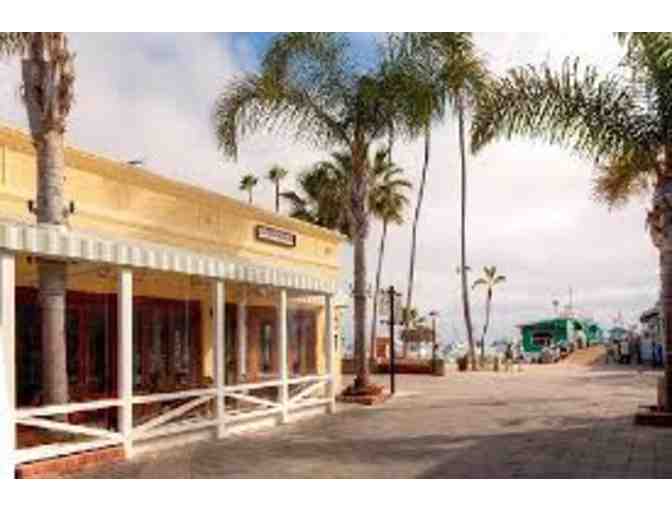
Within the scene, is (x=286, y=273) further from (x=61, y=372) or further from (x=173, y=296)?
(x=61, y=372)

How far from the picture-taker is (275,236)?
24.1 metres

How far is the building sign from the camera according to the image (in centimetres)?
2336

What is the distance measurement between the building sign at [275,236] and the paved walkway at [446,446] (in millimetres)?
3990

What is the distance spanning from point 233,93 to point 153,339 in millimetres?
5502

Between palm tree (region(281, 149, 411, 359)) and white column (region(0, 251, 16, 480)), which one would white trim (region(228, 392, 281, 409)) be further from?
palm tree (region(281, 149, 411, 359))

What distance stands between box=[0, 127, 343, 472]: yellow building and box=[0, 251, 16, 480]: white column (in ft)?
0.06

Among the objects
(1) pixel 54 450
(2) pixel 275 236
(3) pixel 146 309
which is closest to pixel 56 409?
(1) pixel 54 450

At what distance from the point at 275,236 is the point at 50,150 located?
34.4 ft

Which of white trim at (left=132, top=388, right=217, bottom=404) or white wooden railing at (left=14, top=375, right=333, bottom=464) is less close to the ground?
white trim at (left=132, top=388, right=217, bottom=404)

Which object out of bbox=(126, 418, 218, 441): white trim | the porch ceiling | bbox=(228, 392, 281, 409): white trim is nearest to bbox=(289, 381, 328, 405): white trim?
bbox=(228, 392, 281, 409): white trim

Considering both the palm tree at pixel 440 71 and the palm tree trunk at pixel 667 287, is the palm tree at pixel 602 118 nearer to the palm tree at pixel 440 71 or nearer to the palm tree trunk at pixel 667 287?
the palm tree trunk at pixel 667 287

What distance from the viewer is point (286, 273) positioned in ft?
63.0

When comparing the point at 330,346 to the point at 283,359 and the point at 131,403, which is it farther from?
the point at 131,403
